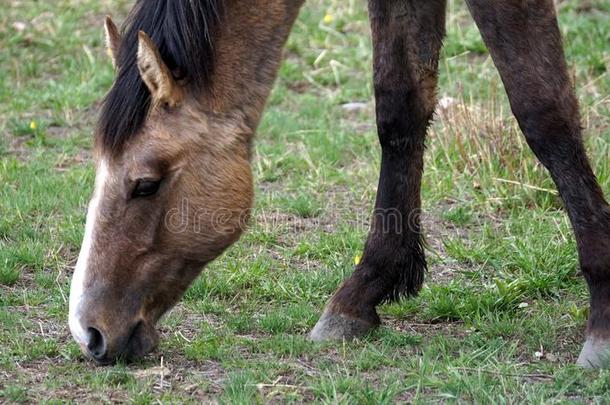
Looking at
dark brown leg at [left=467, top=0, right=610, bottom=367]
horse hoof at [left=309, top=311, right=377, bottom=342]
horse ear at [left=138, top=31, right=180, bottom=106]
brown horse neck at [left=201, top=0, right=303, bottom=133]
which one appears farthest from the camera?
horse hoof at [left=309, top=311, right=377, bottom=342]

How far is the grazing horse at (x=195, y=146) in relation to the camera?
359cm

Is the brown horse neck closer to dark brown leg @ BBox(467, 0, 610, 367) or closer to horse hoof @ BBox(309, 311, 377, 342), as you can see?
dark brown leg @ BBox(467, 0, 610, 367)

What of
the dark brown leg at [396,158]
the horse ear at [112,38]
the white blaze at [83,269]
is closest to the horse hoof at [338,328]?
the dark brown leg at [396,158]

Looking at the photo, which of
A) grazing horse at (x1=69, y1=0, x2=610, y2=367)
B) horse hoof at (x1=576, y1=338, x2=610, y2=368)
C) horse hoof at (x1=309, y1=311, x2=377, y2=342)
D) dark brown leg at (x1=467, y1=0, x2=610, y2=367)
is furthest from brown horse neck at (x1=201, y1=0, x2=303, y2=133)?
horse hoof at (x1=576, y1=338, x2=610, y2=368)

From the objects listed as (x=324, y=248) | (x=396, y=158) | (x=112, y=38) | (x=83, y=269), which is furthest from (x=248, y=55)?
(x=324, y=248)

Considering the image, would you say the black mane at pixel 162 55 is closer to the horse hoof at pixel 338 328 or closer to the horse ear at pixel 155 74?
the horse ear at pixel 155 74

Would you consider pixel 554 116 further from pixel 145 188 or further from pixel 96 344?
pixel 96 344

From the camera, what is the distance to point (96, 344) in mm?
3623

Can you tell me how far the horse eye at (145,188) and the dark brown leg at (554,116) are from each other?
1.26 m

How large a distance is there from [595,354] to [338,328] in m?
1.01

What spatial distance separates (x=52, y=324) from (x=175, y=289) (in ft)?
2.48

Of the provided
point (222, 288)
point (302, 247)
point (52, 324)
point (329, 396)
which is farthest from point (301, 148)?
point (329, 396)

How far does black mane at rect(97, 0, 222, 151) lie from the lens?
361 cm

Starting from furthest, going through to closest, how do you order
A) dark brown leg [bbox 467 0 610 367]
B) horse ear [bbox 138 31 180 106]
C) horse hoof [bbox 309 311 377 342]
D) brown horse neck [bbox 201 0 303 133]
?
horse hoof [bbox 309 311 377 342] → brown horse neck [bbox 201 0 303 133] → dark brown leg [bbox 467 0 610 367] → horse ear [bbox 138 31 180 106]
